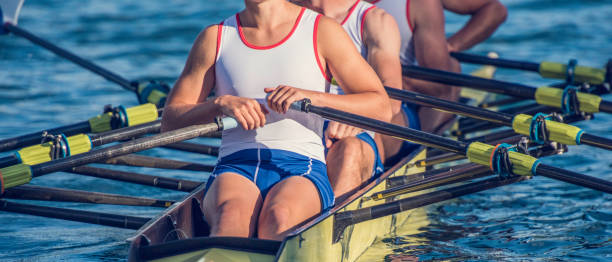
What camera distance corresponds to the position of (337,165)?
3.85m

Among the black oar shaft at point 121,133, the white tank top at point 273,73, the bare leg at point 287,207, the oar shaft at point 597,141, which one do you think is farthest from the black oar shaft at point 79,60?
the oar shaft at point 597,141

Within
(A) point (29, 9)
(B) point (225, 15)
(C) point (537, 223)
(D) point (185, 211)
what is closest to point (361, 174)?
(D) point (185, 211)

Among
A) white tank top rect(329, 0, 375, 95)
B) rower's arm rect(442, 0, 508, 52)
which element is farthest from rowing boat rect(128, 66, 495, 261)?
rower's arm rect(442, 0, 508, 52)

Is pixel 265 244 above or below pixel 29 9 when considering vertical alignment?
below

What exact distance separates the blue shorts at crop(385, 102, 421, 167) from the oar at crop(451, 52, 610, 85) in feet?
3.74

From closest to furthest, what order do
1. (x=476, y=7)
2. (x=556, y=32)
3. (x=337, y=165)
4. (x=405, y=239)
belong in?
(x=337, y=165)
(x=405, y=239)
(x=476, y=7)
(x=556, y=32)

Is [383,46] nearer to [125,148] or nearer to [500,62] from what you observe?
[125,148]

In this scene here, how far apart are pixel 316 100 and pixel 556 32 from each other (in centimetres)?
844

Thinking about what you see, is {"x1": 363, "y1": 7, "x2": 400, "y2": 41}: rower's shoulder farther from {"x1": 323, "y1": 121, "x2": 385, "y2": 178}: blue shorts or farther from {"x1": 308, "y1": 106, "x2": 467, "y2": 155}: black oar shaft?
{"x1": 308, "y1": 106, "x2": 467, "y2": 155}: black oar shaft

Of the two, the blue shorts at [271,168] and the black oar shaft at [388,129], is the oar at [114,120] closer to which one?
the blue shorts at [271,168]

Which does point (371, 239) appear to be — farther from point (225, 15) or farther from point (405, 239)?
point (225, 15)

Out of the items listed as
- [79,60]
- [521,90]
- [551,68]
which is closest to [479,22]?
[551,68]

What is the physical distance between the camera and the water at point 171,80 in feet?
14.3

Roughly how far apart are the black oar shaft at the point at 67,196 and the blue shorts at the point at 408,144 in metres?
1.38
